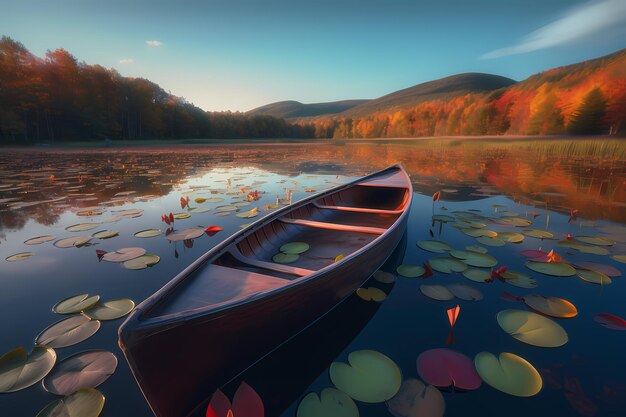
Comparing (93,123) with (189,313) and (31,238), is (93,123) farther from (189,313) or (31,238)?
(189,313)

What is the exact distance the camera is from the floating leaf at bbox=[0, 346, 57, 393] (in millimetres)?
1758

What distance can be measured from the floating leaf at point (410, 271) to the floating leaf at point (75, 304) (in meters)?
3.34

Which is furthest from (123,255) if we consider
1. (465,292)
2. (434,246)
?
(434,246)

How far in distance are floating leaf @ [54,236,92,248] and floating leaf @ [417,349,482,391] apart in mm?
4832

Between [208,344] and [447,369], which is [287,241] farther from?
[447,369]

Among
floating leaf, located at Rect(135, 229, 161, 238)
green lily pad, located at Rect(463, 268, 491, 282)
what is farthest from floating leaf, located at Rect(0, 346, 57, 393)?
green lily pad, located at Rect(463, 268, 491, 282)

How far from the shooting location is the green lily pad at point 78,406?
1.56 metres

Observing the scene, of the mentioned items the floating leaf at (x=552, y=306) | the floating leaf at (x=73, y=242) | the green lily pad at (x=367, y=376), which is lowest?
the floating leaf at (x=552, y=306)

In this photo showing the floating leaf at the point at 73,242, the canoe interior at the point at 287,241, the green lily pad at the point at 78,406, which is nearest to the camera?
the green lily pad at the point at 78,406

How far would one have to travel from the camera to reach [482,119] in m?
56.2

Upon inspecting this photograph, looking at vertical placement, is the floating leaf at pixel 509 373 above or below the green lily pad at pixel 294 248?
below

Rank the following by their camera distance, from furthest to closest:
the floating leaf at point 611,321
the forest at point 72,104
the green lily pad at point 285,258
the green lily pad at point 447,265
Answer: the forest at point 72,104, the green lily pad at point 285,258, the green lily pad at point 447,265, the floating leaf at point 611,321

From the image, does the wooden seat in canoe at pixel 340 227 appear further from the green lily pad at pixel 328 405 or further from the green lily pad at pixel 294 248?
the green lily pad at pixel 328 405

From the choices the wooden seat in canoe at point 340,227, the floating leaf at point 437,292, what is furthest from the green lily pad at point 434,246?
the floating leaf at point 437,292
